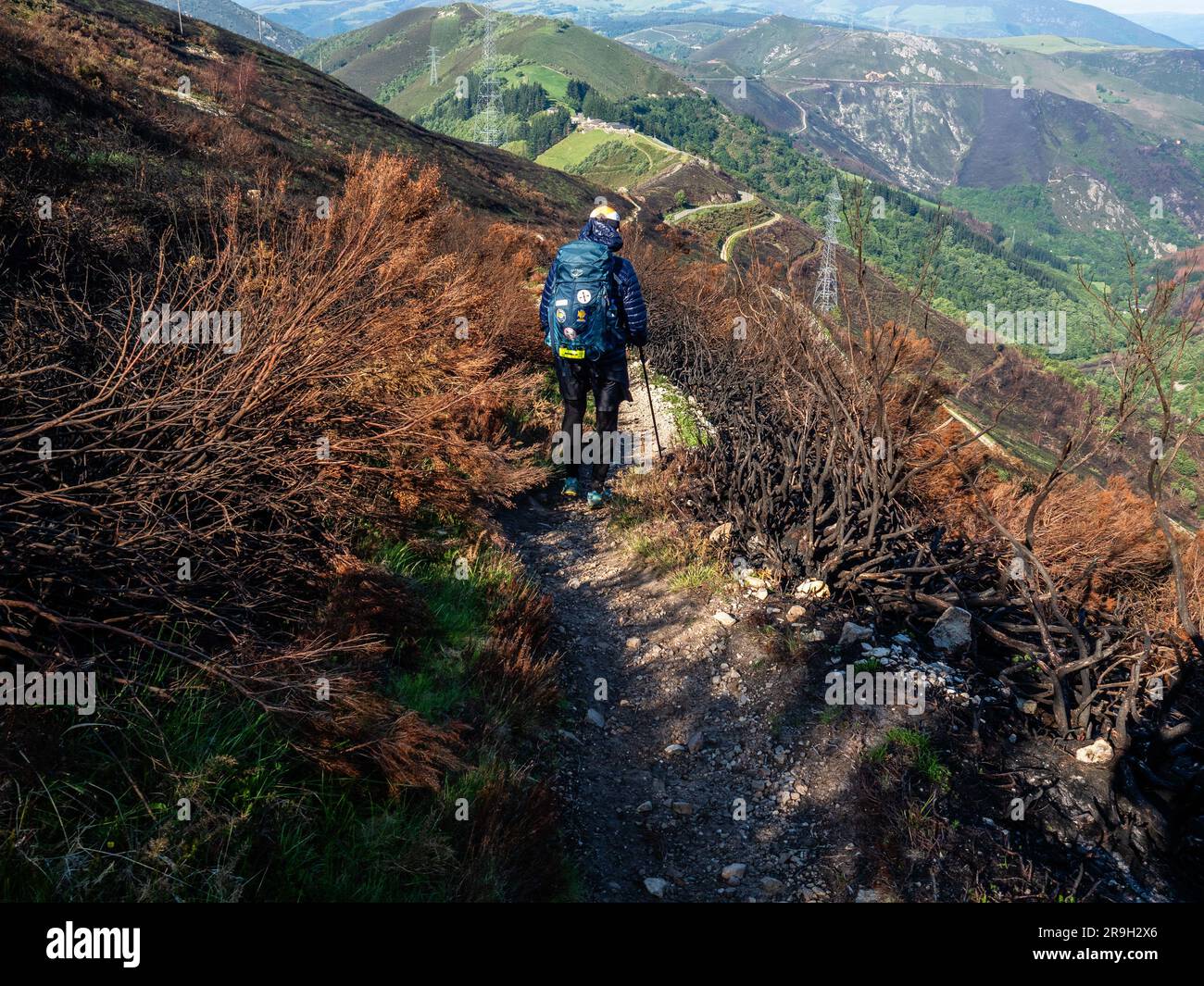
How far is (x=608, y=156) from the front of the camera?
11075 centimetres

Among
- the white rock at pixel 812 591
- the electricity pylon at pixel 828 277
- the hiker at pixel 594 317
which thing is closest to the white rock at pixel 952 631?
the white rock at pixel 812 591

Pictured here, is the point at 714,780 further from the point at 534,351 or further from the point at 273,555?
the point at 534,351

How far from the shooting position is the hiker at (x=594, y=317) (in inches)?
235

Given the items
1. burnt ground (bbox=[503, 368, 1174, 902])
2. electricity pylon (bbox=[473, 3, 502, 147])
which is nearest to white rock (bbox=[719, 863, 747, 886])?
burnt ground (bbox=[503, 368, 1174, 902])

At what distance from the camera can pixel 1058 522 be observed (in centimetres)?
984

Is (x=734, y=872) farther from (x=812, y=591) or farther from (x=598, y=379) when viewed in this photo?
(x=598, y=379)

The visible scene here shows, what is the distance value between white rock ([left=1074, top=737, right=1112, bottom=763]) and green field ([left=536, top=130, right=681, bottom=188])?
10309 cm

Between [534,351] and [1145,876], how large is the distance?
7294 millimetres

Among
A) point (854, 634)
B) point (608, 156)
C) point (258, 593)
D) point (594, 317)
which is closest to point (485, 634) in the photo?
point (258, 593)

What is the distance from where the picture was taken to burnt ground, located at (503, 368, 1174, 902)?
9.80 ft

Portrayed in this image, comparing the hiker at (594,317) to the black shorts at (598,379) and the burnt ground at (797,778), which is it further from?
the burnt ground at (797,778)

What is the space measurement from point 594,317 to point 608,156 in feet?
382

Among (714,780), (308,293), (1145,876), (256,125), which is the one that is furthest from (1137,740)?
(256,125)

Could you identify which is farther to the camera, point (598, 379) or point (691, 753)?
point (598, 379)
